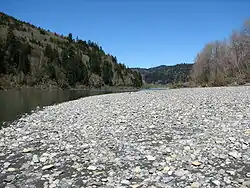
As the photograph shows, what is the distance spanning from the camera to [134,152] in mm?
8414

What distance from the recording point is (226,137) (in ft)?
30.1

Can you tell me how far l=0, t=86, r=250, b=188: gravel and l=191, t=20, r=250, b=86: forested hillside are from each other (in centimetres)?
4335

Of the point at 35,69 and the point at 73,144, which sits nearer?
the point at 73,144

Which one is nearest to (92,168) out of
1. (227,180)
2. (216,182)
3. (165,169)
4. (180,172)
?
(165,169)

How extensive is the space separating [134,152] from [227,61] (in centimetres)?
6436

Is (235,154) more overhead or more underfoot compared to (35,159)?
more overhead

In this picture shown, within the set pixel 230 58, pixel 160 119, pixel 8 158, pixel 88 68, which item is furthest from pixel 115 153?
pixel 88 68

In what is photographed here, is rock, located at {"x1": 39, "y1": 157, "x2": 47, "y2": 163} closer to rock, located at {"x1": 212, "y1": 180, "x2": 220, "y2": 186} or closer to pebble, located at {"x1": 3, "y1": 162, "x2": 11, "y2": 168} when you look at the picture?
pebble, located at {"x1": 3, "y1": 162, "x2": 11, "y2": 168}

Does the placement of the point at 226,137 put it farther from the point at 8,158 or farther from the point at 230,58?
the point at 230,58

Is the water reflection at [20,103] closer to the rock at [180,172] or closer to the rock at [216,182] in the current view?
the rock at [180,172]

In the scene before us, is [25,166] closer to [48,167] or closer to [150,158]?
[48,167]

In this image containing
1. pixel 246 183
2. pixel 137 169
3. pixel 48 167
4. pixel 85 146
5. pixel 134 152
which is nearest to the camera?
pixel 246 183

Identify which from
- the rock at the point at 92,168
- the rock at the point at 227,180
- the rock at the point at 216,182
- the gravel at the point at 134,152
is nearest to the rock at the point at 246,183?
the gravel at the point at 134,152

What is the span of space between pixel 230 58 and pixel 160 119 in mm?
58659
